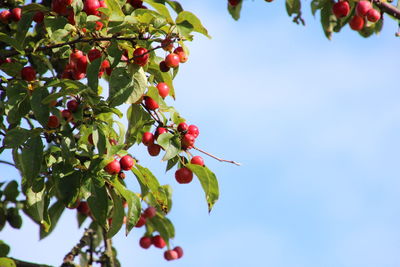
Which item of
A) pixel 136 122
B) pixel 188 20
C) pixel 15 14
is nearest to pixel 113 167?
pixel 136 122

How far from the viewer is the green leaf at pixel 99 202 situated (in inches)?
96.7

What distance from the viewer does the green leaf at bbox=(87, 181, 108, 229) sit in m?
2.46

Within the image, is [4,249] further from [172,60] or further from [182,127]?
[172,60]

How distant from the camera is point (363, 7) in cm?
326

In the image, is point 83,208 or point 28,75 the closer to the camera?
point 28,75

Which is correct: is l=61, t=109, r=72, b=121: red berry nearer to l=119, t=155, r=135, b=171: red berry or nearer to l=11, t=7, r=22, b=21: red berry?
l=119, t=155, r=135, b=171: red berry

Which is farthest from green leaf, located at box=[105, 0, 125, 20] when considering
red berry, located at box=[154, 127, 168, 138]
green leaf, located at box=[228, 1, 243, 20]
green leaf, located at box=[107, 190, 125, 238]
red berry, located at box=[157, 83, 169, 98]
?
green leaf, located at box=[228, 1, 243, 20]

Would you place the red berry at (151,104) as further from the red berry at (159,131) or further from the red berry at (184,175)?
the red berry at (184,175)

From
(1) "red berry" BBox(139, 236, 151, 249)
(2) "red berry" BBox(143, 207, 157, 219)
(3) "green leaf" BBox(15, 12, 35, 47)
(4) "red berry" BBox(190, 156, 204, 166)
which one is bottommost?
(1) "red berry" BBox(139, 236, 151, 249)

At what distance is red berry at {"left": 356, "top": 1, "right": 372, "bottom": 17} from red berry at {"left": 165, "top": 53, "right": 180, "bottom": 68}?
→ 4.05ft

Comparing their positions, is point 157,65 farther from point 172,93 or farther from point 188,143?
point 188,143

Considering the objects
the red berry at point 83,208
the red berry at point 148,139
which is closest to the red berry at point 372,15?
the red berry at point 148,139

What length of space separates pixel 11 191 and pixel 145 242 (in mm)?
1123

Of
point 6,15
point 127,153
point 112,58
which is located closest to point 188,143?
point 127,153
